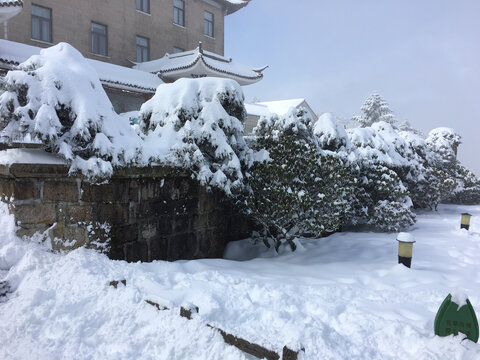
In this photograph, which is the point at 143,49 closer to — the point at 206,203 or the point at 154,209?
the point at 206,203

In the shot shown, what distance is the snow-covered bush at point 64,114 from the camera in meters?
3.47

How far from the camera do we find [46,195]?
359 cm

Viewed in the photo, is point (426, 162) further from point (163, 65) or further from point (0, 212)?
point (0, 212)

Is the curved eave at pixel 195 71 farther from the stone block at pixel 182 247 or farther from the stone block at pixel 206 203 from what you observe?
the stone block at pixel 182 247

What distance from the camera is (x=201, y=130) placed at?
16.1 feet

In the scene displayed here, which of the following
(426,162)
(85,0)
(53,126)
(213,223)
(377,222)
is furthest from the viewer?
(85,0)

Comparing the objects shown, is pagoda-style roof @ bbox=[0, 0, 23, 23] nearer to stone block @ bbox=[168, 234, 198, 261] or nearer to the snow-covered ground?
the snow-covered ground

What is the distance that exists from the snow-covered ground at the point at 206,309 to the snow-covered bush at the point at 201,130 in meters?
1.29

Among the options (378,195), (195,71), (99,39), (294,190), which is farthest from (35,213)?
(99,39)

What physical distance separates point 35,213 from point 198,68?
12.1 metres

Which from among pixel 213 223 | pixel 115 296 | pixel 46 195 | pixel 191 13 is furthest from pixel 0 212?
pixel 191 13

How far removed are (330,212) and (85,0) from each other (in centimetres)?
1554

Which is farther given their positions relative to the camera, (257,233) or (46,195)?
(257,233)

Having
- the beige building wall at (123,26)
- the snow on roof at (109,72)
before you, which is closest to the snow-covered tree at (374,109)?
the beige building wall at (123,26)
